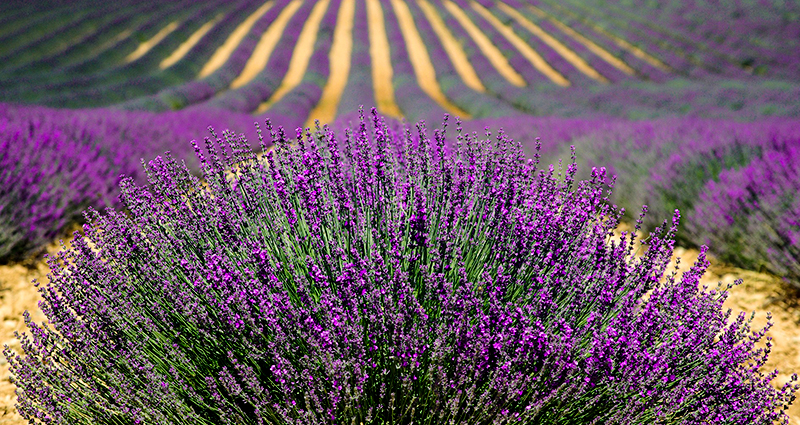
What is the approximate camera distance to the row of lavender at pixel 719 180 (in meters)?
3.11

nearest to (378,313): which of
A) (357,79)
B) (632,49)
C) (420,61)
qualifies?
(357,79)

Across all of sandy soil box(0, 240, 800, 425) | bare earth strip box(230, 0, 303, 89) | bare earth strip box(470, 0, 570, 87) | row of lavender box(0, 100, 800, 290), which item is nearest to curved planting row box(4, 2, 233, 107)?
bare earth strip box(230, 0, 303, 89)

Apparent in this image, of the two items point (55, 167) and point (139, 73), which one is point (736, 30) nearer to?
point (139, 73)

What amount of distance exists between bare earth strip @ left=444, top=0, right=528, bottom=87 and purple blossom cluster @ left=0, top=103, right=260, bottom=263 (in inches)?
623

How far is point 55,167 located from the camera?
3.96 m

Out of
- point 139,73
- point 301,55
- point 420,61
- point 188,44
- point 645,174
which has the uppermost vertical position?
point 188,44

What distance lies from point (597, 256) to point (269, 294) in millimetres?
1144

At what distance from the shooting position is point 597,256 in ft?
5.45

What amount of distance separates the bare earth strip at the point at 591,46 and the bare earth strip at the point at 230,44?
18.0 m

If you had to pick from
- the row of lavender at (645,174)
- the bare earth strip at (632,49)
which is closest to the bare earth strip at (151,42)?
the row of lavender at (645,174)

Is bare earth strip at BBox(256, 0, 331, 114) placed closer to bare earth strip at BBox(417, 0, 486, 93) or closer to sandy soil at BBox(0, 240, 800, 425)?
bare earth strip at BBox(417, 0, 486, 93)

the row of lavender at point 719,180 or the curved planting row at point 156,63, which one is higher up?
the curved planting row at point 156,63

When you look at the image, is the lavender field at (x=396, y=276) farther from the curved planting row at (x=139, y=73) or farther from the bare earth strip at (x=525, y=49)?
the bare earth strip at (x=525, y=49)

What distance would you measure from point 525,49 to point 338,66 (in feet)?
32.8
